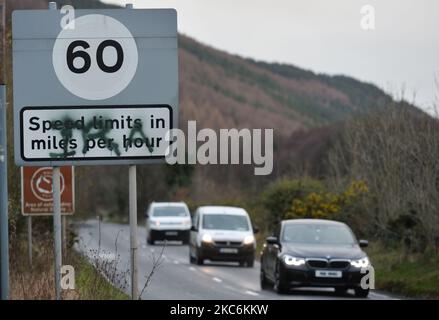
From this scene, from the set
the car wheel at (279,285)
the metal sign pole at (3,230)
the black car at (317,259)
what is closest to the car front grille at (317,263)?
the black car at (317,259)

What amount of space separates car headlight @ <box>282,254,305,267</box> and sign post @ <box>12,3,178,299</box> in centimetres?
1336

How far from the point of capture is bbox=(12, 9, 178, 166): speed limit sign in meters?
10.2

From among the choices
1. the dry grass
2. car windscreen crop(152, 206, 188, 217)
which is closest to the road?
the dry grass

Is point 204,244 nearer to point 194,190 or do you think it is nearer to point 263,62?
point 194,190

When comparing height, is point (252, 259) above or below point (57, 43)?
below

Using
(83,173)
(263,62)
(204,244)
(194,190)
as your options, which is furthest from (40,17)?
(263,62)

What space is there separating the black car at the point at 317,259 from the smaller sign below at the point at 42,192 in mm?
4217

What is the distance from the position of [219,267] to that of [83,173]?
6856 millimetres

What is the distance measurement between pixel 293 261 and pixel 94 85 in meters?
13.8

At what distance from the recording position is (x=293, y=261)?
77.5 ft

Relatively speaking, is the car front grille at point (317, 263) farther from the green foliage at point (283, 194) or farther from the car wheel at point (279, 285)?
the green foliage at point (283, 194)

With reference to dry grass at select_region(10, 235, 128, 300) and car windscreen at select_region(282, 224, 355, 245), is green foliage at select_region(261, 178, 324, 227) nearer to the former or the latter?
car windscreen at select_region(282, 224, 355, 245)
